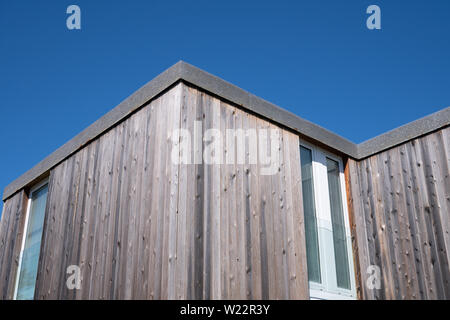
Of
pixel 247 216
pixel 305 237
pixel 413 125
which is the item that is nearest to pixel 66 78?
pixel 247 216

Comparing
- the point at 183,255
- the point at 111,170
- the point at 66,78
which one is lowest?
the point at 183,255

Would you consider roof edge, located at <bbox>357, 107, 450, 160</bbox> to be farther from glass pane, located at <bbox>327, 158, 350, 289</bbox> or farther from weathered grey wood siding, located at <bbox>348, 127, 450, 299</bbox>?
glass pane, located at <bbox>327, 158, 350, 289</bbox>

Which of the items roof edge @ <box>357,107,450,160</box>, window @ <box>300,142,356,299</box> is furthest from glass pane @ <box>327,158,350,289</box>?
roof edge @ <box>357,107,450,160</box>

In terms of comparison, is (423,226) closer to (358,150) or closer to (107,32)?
(358,150)

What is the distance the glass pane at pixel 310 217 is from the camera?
4723mm

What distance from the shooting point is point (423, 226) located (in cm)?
492

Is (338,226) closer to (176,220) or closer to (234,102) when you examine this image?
(234,102)

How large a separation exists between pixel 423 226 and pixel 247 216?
6.61 feet

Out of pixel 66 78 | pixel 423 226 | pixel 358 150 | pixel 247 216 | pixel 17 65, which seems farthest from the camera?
pixel 17 65

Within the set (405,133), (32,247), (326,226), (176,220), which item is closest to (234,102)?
(176,220)

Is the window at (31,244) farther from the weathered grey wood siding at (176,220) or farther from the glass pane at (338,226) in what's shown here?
the glass pane at (338,226)

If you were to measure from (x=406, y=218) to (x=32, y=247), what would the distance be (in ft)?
14.1

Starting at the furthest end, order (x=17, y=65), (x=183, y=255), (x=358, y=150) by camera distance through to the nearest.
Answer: (x=17, y=65) → (x=358, y=150) → (x=183, y=255)

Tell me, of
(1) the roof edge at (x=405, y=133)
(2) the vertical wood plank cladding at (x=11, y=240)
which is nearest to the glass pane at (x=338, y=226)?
(1) the roof edge at (x=405, y=133)
